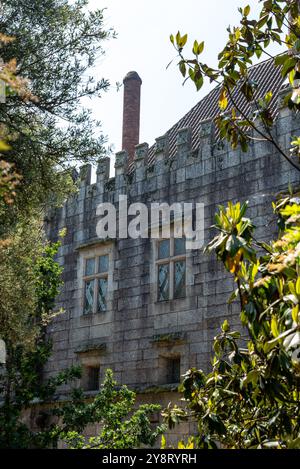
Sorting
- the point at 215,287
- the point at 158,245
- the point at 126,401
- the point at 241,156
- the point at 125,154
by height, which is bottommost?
the point at 126,401

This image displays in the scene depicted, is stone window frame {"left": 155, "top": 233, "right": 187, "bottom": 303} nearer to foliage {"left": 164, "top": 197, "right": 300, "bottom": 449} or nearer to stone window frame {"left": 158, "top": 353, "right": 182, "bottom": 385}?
stone window frame {"left": 158, "top": 353, "right": 182, "bottom": 385}

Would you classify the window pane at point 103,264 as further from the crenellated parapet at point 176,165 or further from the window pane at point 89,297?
the crenellated parapet at point 176,165

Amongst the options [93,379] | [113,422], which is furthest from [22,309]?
[93,379]

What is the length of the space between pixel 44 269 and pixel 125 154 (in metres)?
3.75

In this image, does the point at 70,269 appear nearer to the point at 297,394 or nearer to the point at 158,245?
the point at 158,245

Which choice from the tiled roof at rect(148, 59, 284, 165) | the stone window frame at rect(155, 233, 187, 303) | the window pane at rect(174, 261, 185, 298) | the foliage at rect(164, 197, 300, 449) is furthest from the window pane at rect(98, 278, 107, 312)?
the foliage at rect(164, 197, 300, 449)

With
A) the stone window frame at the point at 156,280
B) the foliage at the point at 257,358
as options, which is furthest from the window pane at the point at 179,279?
the foliage at the point at 257,358

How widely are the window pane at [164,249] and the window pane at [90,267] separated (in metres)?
2.05

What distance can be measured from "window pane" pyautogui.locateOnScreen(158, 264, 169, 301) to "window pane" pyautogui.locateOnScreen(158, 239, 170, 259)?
205 millimetres

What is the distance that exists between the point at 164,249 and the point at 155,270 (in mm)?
469

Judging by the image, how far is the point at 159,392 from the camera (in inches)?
570

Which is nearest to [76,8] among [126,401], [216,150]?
[216,150]

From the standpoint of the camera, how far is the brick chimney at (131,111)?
22.0 m

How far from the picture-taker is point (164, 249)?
15.5m
